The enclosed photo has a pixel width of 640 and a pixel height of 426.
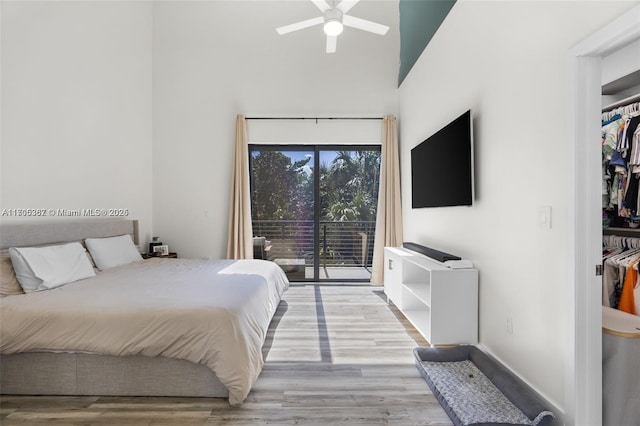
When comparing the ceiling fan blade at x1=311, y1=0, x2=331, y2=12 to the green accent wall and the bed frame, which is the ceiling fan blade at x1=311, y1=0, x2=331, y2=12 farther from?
the bed frame

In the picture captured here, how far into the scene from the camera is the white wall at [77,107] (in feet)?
9.06

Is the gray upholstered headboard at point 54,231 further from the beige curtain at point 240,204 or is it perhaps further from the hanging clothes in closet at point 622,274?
the hanging clothes in closet at point 622,274

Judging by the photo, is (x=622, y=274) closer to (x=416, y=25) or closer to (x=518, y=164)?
(x=518, y=164)

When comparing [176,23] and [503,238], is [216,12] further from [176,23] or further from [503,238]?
[503,238]

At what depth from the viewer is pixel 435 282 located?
2502 millimetres

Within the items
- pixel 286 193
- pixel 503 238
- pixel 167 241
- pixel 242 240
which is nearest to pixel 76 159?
pixel 167 241

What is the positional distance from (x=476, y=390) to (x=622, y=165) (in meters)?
1.78

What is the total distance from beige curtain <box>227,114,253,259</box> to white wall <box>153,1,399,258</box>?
6.8 inches

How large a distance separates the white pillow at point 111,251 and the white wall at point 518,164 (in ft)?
10.9

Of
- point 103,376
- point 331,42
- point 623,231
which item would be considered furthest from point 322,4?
point 103,376

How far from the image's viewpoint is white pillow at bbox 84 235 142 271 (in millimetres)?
3242

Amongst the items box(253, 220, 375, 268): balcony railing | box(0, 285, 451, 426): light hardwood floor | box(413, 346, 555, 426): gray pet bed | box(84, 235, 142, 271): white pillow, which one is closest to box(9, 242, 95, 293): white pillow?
box(84, 235, 142, 271): white pillow

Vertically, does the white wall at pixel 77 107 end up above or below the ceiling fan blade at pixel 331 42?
below

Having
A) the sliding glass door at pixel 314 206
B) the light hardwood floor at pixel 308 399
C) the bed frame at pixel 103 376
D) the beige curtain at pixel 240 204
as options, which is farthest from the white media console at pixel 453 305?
the beige curtain at pixel 240 204
